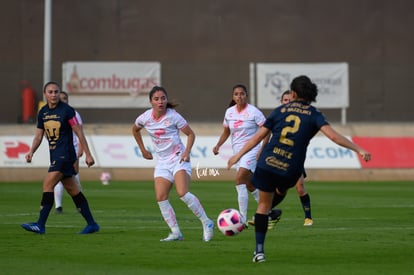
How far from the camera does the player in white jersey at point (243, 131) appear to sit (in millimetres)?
17938

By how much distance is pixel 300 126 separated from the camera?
40.3ft

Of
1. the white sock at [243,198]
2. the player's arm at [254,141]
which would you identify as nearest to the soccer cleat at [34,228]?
the white sock at [243,198]

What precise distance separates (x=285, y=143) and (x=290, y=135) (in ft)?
0.36

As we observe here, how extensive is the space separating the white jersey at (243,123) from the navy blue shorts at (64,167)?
3.22 m

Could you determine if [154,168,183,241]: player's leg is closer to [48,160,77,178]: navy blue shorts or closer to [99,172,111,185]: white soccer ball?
[48,160,77,178]: navy blue shorts

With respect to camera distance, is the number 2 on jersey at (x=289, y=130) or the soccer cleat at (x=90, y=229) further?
the soccer cleat at (x=90, y=229)

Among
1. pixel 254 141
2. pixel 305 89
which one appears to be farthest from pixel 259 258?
pixel 305 89

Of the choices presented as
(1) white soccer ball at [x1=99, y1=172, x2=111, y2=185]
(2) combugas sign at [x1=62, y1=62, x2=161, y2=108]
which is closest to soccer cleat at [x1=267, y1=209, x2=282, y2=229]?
(1) white soccer ball at [x1=99, y1=172, x2=111, y2=185]

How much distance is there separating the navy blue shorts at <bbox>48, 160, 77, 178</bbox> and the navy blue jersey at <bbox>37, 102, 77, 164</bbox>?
45 millimetres

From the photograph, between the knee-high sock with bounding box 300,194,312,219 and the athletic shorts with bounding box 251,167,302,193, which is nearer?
the athletic shorts with bounding box 251,167,302,193

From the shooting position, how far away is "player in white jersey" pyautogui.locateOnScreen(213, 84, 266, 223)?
58.9ft

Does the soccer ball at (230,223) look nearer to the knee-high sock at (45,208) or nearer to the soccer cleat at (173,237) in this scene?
the soccer cleat at (173,237)

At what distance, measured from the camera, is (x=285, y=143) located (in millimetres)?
12320

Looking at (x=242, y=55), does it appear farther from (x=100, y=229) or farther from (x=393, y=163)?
(x=100, y=229)
